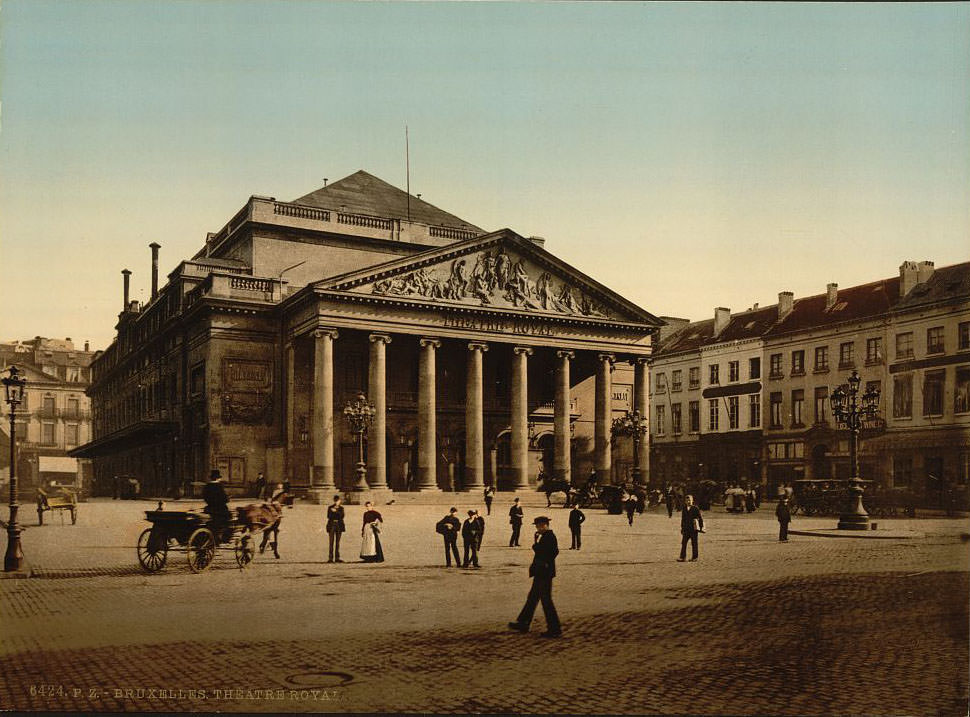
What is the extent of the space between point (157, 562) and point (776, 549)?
12955 mm

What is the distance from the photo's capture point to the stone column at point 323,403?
35.6 meters

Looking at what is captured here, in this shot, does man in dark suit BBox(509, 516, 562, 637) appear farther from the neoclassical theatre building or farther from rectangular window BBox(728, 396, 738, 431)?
the neoclassical theatre building

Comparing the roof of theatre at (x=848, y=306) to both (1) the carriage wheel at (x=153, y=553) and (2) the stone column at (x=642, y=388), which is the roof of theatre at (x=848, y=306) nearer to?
(1) the carriage wheel at (x=153, y=553)

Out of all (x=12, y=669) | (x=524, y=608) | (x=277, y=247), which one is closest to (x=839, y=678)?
(x=524, y=608)

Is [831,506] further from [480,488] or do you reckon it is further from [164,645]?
[164,645]

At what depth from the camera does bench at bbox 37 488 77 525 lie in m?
20.0

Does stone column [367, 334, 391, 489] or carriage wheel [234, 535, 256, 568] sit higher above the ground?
stone column [367, 334, 391, 489]

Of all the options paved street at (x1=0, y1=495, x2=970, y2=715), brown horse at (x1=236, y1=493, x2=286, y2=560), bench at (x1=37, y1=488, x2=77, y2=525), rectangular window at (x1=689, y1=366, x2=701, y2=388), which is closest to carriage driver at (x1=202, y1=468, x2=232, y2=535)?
brown horse at (x1=236, y1=493, x2=286, y2=560)

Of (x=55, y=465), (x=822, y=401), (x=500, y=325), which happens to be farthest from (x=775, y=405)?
(x=500, y=325)

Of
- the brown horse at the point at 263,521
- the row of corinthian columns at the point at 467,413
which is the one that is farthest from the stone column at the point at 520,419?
the brown horse at the point at 263,521

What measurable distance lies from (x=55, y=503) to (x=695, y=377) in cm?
1684

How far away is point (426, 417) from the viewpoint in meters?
38.4

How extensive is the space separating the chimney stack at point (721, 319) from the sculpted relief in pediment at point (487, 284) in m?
18.7

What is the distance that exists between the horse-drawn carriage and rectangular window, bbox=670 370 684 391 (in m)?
15.8
